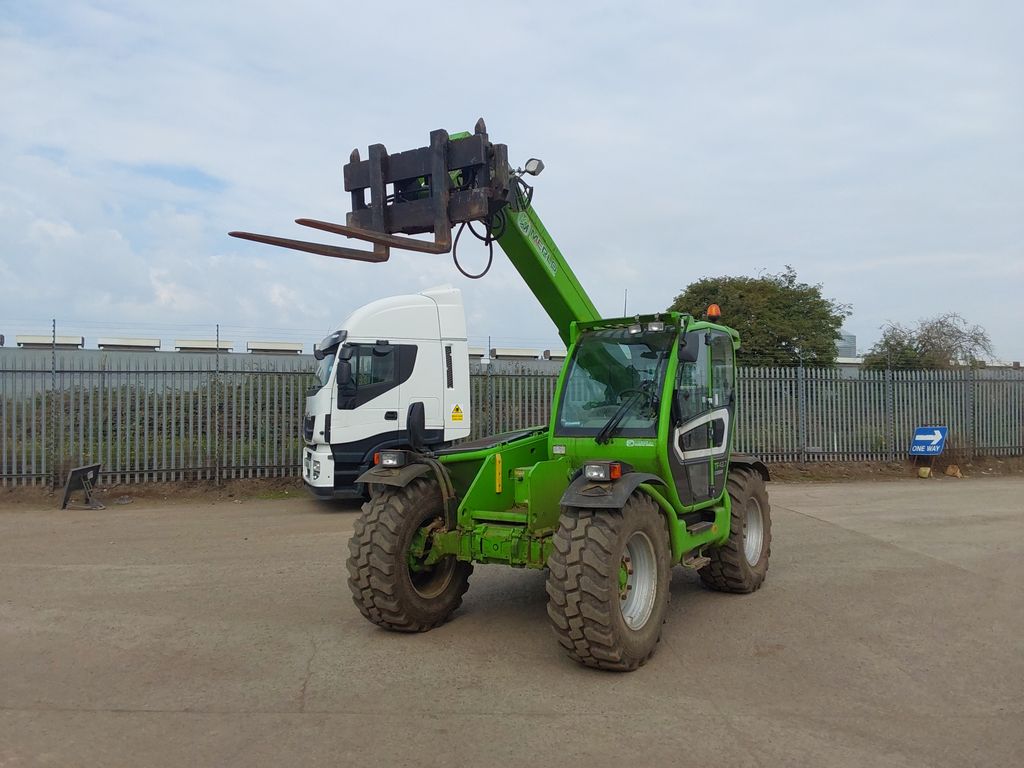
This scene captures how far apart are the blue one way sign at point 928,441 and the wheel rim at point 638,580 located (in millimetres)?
13464

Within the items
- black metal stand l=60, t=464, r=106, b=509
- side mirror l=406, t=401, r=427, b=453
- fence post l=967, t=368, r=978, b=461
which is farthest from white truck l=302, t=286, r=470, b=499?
fence post l=967, t=368, r=978, b=461

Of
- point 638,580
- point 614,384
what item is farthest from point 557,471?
point 638,580

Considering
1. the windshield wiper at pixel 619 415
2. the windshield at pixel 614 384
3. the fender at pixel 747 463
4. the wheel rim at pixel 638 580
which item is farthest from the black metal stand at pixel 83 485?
the wheel rim at pixel 638 580

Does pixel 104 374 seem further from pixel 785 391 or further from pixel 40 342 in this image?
pixel 785 391

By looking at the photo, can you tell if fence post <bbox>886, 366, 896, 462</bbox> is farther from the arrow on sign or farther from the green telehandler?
the green telehandler

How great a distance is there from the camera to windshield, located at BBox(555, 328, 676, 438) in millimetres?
5891

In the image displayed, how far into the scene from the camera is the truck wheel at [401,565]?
5.69 metres

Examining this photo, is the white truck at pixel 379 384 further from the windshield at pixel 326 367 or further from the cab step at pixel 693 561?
the cab step at pixel 693 561

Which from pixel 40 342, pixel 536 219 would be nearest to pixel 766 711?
pixel 536 219

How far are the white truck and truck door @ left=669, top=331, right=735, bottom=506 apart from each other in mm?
5310

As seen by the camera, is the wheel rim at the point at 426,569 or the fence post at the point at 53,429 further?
the fence post at the point at 53,429

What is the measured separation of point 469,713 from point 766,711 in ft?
5.54

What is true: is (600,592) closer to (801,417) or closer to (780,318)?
(801,417)

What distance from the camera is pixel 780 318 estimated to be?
72.5 ft
